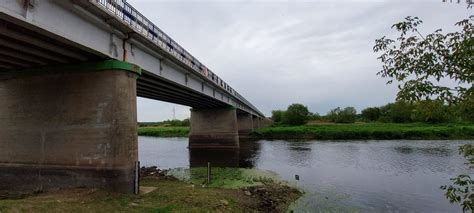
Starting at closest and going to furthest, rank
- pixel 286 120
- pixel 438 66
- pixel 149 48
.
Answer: pixel 438 66 → pixel 149 48 → pixel 286 120

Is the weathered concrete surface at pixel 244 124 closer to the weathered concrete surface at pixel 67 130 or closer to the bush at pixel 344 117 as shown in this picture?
the bush at pixel 344 117

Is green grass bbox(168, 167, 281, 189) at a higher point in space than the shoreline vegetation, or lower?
lower

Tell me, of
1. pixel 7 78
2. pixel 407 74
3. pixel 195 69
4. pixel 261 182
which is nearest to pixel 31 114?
pixel 7 78

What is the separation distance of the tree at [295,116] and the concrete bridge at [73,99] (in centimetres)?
8870

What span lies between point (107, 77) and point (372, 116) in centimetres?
12225

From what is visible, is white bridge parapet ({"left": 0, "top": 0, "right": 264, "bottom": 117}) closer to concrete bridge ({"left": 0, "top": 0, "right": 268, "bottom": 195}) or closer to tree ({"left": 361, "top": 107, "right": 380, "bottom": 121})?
concrete bridge ({"left": 0, "top": 0, "right": 268, "bottom": 195})

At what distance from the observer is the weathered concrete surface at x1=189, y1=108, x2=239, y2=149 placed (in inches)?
2159

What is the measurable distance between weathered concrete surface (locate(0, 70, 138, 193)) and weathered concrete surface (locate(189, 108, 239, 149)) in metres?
36.3

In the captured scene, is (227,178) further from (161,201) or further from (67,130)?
(67,130)

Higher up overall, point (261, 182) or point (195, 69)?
point (195, 69)

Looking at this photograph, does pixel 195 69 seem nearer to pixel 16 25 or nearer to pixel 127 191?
pixel 127 191

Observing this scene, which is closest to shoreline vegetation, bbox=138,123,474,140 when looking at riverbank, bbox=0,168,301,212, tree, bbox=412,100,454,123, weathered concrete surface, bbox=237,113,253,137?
weathered concrete surface, bbox=237,113,253,137

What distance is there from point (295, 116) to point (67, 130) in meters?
92.7

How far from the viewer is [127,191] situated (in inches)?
639
